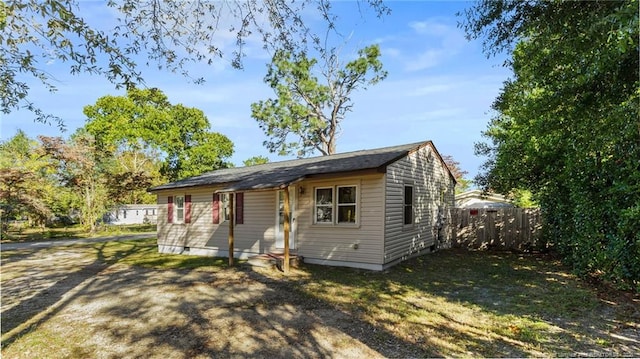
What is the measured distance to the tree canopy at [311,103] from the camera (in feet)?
78.6

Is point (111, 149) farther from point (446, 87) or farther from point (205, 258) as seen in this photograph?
point (446, 87)

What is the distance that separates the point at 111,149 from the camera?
2552 centimetres

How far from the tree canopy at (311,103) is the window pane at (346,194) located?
51.3 feet

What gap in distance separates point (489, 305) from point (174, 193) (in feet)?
37.7

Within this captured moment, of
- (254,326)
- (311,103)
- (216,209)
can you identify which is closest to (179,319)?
(254,326)

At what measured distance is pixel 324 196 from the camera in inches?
383

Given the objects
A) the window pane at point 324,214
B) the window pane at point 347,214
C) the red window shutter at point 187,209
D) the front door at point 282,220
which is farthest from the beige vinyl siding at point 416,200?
the red window shutter at point 187,209

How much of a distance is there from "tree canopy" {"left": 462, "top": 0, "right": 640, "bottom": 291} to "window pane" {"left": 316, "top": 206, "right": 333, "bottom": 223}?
5.45 meters

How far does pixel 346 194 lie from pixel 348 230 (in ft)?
3.20

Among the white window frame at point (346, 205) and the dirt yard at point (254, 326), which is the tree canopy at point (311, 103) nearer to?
the white window frame at point (346, 205)

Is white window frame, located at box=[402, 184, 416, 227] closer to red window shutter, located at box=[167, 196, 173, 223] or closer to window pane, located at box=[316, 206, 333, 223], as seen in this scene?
window pane, located at box=[316, 206, 333, 223]

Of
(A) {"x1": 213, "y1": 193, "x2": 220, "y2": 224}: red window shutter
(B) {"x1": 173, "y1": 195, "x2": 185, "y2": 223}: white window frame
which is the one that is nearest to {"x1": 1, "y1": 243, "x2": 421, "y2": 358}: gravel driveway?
(A) {"x1": 213, "y1": 193, "x2": 220, "y2": 224}: red window shutter

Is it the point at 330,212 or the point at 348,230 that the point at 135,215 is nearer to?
the point at 330,212

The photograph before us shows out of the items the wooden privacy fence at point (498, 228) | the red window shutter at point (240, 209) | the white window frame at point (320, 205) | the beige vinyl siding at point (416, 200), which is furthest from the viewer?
the wooden privacy fence at point (498, 228)
